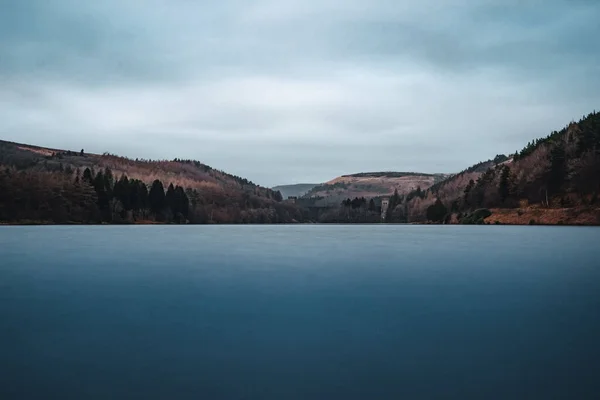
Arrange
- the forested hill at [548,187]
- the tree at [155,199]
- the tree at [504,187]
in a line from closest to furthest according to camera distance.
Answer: the forested hill at [548,187]
the tree at [504,187]
the tree at [155,199]

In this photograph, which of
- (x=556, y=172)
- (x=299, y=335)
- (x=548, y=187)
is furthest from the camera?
(x=548, y=187)

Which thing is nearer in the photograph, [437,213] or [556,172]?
[556,172]

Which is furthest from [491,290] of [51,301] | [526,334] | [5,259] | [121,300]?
[5,259]

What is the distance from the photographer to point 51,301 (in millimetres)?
19391

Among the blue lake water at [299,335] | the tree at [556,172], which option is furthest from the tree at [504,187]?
the blue lake water at [299,335]

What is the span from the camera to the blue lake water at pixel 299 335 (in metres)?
10.0

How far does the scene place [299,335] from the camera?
560 inches

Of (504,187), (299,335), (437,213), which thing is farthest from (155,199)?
(299,335)

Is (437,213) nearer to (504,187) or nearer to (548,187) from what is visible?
(504,187)

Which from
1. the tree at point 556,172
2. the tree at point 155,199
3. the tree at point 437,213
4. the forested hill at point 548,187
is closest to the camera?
the forested hill at point 548,187

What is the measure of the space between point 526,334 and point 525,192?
14883 cm

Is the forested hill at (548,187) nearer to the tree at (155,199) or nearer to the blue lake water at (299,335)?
the tree at (155,199)

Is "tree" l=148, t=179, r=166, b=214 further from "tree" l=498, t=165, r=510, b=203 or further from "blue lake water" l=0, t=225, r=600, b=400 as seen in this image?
"blue lake water" l=0, t=225, r=600, b=400

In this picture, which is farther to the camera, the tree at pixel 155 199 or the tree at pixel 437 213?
the tree at pixel 437 213
